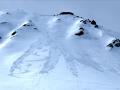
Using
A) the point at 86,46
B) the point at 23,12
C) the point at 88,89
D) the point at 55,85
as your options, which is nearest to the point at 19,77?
the point at 55,85

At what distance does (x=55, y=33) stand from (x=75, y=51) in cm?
882

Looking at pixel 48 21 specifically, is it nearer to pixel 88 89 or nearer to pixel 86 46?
pixel 86 46

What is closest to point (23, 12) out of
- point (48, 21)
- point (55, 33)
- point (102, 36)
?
point (48, 21)

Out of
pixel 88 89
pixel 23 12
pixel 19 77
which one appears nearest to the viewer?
pixel 88 89

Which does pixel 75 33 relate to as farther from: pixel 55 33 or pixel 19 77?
pixel 19 77

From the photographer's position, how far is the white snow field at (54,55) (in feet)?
125

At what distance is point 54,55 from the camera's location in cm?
4678

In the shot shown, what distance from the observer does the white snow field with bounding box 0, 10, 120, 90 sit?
3819cm

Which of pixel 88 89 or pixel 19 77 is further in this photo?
pixel 19 77

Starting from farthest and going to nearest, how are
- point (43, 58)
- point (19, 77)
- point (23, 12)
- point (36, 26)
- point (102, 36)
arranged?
point (23, 12)
point (36, 26)
point (102, 36)
point (43, 58)
point (19, 77)

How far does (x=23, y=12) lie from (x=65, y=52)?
23.1m

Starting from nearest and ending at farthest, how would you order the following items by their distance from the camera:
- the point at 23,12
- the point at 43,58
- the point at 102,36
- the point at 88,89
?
the point at 88,89 → the point at 43,58 → the point at 102,36 → the point at 23,12

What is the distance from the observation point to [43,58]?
46.1m

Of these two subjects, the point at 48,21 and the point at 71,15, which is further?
the point at 71,15
